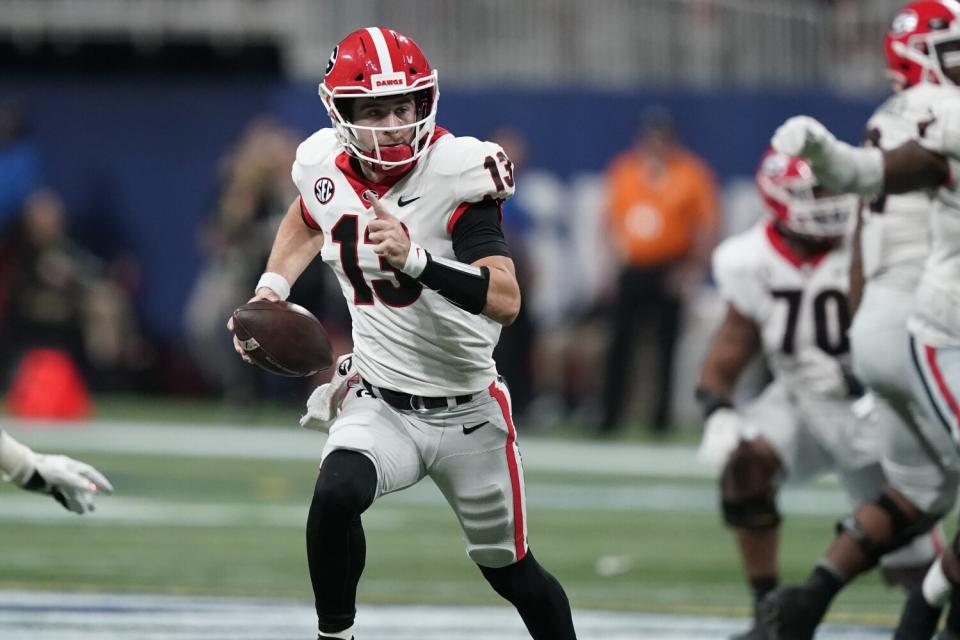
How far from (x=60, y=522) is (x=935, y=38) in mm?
5201

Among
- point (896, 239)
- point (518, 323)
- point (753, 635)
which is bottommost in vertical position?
point (518, 323)

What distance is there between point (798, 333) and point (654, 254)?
20.6 ft

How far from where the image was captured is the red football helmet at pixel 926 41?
5535 mm

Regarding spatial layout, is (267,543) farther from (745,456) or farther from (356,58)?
(356,58)

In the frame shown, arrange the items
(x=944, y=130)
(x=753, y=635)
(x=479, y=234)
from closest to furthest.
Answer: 1. (x=479, y=234)
2. (x=944, y=130)
3. (x=753, y=635)

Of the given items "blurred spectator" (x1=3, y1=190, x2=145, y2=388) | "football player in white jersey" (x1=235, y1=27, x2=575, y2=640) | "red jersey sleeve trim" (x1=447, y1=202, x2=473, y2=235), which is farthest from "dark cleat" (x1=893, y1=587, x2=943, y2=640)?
"blurred spectator" (x1=3, y1=190, x2=145, y2=388)

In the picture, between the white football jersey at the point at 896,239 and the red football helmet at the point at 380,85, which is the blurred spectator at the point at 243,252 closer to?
the white football jersey at the point at 896,239

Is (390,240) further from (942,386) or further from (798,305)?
(798,305)

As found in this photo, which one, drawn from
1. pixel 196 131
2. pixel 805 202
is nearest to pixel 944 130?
pixel 805 202

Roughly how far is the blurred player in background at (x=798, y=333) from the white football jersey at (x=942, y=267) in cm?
119

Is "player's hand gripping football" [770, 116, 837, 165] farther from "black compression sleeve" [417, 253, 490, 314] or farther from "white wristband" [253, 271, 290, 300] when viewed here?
"white wristband" [253, 271, 290, 300]

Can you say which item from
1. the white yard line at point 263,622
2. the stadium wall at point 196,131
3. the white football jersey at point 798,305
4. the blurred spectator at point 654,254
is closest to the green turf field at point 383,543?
the white yard line at point 263,622

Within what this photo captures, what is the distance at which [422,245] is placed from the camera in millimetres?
4910

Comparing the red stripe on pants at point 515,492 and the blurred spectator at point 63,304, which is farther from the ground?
the red stripe on pants at point 515,492
